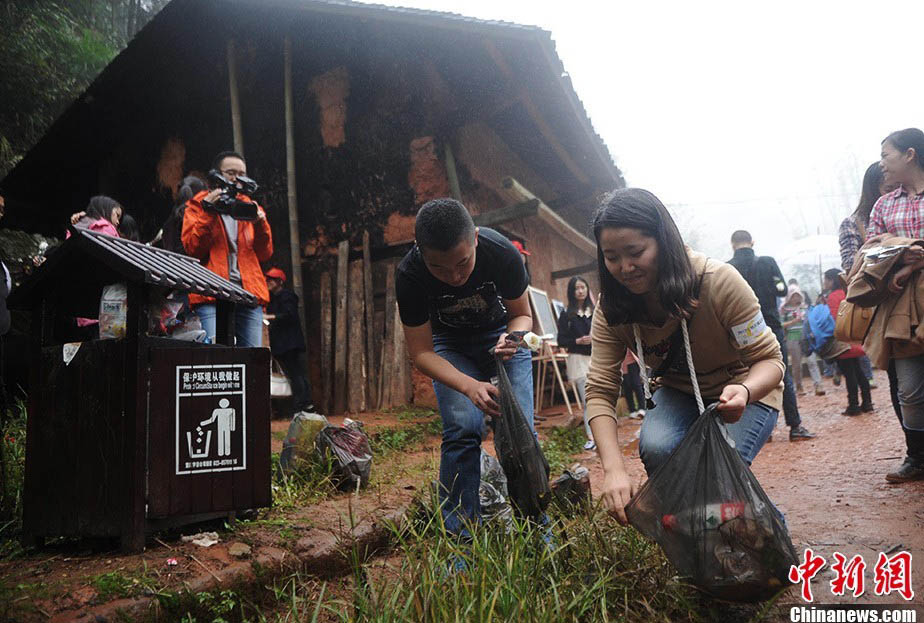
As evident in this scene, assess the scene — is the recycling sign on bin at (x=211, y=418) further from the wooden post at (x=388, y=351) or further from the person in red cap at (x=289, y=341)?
the wooden post at (x=388, y=351)

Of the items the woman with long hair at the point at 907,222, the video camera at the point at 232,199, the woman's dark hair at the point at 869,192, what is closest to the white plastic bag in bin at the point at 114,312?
the video camera at the point at 232,199

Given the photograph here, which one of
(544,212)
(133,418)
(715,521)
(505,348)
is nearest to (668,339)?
(505,348)

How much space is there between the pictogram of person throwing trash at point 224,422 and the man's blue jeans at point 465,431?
933 mm

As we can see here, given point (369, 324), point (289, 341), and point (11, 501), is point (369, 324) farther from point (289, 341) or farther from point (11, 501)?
point (11, 501)

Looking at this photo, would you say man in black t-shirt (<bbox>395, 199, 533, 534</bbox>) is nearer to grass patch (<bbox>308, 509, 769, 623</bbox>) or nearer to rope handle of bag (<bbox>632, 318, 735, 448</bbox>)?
grass patch (<bbox>308, 509, 769, 623</bbox>)

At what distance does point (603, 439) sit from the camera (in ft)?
7.55

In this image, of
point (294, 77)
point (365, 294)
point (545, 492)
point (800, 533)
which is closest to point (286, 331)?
point (365, 294)

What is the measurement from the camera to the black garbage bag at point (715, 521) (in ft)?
5.98

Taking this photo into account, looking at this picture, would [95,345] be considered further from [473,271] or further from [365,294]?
[365,294]

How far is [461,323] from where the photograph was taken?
2.93 meters

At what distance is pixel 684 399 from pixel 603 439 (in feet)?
1.38

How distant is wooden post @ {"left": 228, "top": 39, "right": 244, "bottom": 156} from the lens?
25.8 feet

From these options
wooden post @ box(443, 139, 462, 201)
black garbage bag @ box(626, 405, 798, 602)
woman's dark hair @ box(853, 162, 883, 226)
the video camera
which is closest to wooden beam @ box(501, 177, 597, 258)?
wooden post @ box(443, 139, 462, 201)

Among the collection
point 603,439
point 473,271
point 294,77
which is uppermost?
point 294,77
